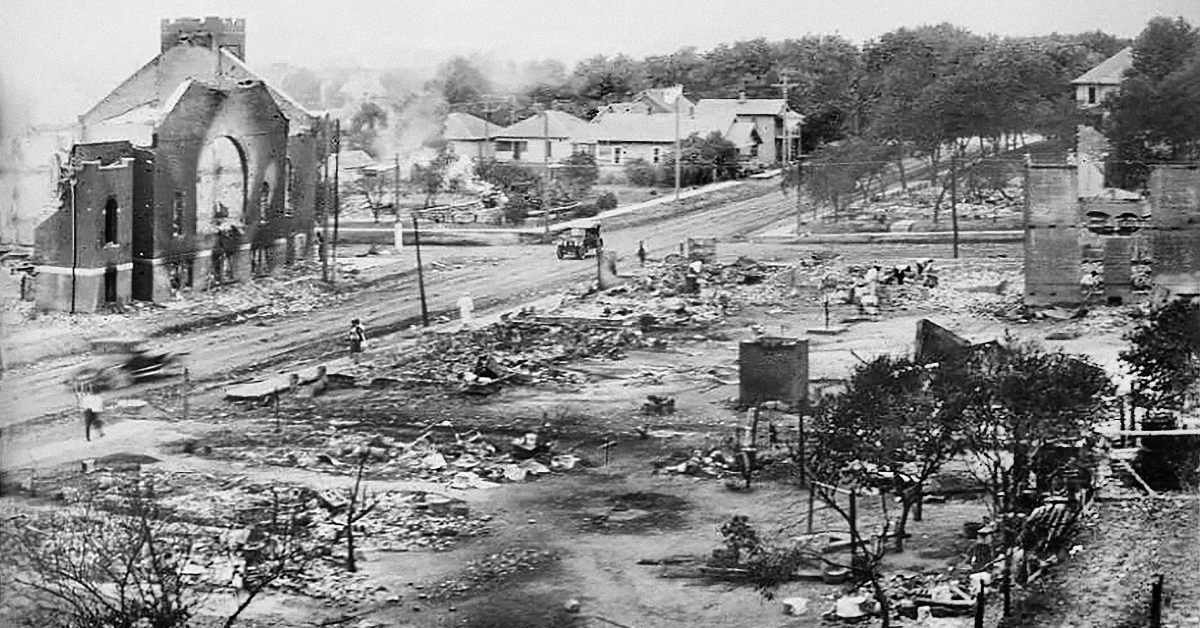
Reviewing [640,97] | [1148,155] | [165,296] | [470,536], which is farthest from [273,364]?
[1148,155]

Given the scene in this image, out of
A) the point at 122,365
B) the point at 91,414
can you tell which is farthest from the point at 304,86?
the point at 91,414

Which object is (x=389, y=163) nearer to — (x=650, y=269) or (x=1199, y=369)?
(x=650, y=269)

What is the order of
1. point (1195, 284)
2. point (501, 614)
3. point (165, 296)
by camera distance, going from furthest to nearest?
point (1195, 284), point (165, 296), point (501, 614)

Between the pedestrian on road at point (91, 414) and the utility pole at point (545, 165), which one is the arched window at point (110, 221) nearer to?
the pedestrian on road at point (91, 414)

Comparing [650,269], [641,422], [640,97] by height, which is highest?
[640,97]

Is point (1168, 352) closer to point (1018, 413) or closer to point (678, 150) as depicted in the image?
point (1018, 413)

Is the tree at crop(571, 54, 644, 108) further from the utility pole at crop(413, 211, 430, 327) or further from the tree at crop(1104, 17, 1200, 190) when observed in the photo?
the tree at crop(1104, 17, 1200, 190)
